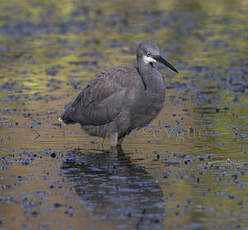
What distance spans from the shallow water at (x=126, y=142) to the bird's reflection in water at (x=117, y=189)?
0.01 meters

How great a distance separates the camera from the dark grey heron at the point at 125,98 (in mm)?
10594

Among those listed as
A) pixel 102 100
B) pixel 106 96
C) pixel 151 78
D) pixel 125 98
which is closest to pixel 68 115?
pixel 102 100

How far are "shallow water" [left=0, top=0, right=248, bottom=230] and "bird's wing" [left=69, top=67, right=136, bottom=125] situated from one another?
0.44 m

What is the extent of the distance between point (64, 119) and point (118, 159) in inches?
65.3

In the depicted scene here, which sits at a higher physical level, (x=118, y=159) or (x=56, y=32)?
(x=118, y=159)

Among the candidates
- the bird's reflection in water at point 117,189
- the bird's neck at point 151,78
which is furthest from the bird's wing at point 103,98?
the bird's reflection in water at point 117,189

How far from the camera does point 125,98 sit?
10.6 meters

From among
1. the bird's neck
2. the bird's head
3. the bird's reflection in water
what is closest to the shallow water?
the bird's reflection in water

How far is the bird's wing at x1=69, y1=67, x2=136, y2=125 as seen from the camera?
420 inches

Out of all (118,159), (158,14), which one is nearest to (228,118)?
(118,159)

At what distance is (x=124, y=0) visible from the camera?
32.8m

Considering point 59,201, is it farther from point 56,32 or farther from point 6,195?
point 56,32

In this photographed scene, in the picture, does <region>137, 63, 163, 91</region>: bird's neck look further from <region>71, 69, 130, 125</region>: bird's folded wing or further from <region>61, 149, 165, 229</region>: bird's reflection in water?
<region>61, 149, 165, 229</region>: bird's reflection in water

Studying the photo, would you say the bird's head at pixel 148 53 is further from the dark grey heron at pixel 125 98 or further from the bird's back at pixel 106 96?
the bird's back at pixel 106 96
